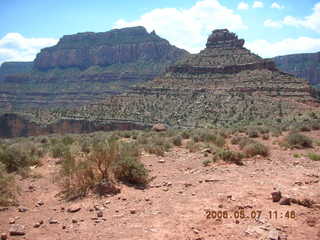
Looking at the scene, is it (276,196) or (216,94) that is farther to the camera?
(216,94)

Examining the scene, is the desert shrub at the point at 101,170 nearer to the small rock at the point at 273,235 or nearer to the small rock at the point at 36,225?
the small rock at the point at 36,225

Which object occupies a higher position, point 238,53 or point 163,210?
point 238,53

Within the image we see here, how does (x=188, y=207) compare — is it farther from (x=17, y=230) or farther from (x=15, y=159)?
(x=15, y=159)

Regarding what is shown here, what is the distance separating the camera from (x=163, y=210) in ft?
27.9

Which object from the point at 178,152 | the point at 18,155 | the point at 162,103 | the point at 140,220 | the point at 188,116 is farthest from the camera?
the point at 162,103

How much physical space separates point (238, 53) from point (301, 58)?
65.6 meters

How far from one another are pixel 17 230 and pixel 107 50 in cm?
14492

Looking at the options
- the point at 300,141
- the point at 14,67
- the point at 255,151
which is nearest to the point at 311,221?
the point at 255,151

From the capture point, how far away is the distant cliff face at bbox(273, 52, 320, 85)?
128250 millimetres

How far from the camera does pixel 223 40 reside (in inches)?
3278

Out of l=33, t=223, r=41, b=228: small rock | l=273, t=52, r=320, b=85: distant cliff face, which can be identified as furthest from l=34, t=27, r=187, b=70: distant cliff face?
l=33, t=223, r=41, b=228: small rock

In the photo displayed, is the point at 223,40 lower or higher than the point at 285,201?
higher

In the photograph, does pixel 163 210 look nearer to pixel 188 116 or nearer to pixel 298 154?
pixel 298 154

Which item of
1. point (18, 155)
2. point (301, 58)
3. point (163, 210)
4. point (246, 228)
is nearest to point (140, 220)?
point (163, 210)
